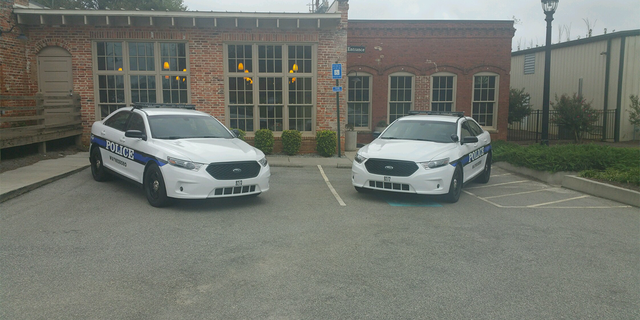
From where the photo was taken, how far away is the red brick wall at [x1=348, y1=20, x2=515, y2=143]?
21062mm

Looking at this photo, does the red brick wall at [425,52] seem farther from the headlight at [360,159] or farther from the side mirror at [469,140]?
the headlight at [360,159]

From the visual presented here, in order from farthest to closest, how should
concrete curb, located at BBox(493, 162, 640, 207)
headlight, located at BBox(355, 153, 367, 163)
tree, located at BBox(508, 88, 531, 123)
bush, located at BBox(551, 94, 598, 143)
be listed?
1. tree, located at BBox(508, 88, 531, 123)
2. bush, located at BBox(551, 94, 598, 143)
3. concrete curb, located at BBox(493, 162, 640, 207)
4. headlight, located at BBox(355, 153, 367, 163)

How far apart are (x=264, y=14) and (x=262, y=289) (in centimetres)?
1218

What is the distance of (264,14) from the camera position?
608 inches

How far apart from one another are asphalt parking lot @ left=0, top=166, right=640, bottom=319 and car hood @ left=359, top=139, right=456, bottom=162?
2.76 feet

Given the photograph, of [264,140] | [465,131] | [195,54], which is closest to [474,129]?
[465,131]

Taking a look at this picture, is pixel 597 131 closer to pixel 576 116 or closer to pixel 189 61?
pixel 576 116

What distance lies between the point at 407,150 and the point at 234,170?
10.5ft

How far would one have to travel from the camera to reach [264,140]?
15.8 meters

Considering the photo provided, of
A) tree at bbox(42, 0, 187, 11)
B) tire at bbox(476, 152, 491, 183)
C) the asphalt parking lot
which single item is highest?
tree at bbox(42, 0, 187, 11)

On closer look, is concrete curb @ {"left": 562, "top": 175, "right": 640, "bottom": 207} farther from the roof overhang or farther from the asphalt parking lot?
the roof overhang

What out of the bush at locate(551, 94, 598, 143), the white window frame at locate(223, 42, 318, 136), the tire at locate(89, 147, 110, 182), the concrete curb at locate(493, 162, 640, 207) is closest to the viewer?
the concrete curb at locate(493, 162, 640, 207)

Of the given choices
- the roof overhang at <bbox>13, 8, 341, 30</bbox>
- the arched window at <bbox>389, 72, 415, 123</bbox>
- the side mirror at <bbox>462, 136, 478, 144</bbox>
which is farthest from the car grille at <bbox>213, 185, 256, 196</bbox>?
the arched window at <bbox>389, 72, 415, 123</bbox>

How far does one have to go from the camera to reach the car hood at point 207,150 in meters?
7.97
